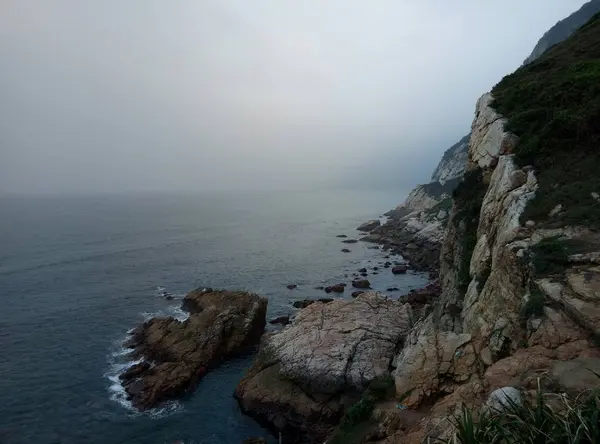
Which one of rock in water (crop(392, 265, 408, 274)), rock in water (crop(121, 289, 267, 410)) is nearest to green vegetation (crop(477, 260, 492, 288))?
rock in water (crop(121, 289, 267, 410))

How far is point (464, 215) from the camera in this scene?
26.9 metres

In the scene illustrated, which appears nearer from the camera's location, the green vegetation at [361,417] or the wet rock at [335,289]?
the green vegetation at [361,417]

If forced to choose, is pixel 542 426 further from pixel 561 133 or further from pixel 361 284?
pixel 361 284

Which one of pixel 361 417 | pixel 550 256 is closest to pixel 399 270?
pixel 361 417

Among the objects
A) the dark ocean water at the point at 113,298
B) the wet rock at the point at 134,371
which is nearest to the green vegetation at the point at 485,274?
the dark ocean water at the point at 113,298

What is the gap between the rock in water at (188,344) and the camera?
94.3ft

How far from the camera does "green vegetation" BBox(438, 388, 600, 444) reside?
6.20 meters

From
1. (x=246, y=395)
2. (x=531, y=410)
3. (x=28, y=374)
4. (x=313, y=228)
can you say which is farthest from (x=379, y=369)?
(x=313, y=228)

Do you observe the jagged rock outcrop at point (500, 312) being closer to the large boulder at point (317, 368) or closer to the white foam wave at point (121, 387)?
the large boulder at point (317, 368)

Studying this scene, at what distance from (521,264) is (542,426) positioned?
9040 mm

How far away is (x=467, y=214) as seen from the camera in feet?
85.5

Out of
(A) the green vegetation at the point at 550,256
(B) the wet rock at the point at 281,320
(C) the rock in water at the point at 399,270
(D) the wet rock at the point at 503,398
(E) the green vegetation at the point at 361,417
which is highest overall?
(A) the green vegetation at the point at 550,256

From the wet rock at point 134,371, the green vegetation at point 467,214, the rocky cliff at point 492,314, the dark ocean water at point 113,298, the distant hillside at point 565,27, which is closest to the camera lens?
the rocky cliff at point 492,314

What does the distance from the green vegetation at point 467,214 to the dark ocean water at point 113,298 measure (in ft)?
56.2
